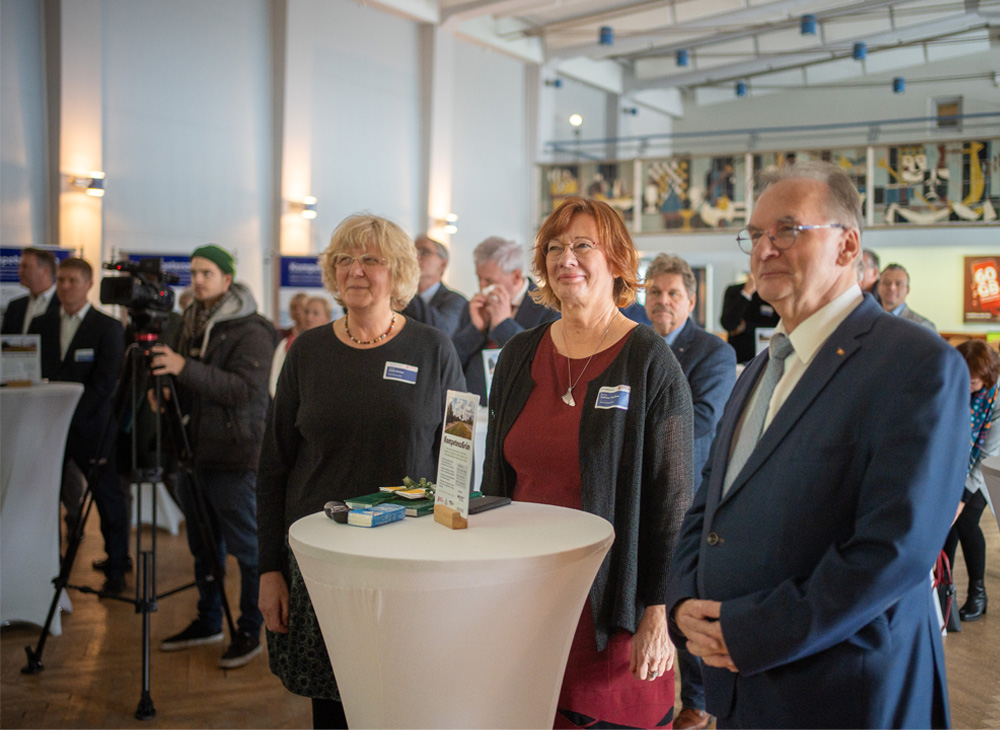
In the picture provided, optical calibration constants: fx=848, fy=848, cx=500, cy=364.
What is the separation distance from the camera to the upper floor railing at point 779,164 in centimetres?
1182

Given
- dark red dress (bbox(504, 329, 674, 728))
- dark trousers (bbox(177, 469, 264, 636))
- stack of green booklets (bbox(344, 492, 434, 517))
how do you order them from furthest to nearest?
1. dark trousers (bbox(177, 469, 264, 636))
2. dark red dress (bbox(504, 329, 674, 728))
3. stack of green booklets (bbox(344, 492, 434, 517))

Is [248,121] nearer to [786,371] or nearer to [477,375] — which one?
[477,375]

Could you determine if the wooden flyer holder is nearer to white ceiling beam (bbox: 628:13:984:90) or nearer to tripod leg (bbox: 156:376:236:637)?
tripod leg (bbox: 156:376:236:637)

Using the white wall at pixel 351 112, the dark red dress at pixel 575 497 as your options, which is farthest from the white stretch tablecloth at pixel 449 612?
the white wall at pixel 351 112

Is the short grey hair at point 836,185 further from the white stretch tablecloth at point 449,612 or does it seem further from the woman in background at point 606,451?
the white stretch tablecloth at point 449,612

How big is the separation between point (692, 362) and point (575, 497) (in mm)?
1526

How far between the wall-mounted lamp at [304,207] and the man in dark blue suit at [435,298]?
256 inches

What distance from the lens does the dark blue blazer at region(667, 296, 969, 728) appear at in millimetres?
1153

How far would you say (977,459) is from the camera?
3670mm

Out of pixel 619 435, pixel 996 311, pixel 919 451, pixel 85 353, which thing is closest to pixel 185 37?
pixel 85 353

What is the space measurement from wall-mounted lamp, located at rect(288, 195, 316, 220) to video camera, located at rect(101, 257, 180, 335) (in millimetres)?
7801

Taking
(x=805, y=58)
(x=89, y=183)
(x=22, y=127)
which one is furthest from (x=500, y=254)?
(x=805, y=58)

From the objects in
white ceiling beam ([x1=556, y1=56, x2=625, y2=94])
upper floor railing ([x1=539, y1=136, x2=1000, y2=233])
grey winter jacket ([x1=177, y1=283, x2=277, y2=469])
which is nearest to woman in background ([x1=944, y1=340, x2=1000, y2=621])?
grey winter jacket ([x1=177, y1=283, x2=277, y2=469])

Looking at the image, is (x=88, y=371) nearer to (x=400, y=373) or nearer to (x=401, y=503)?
(x=400, y=373)
